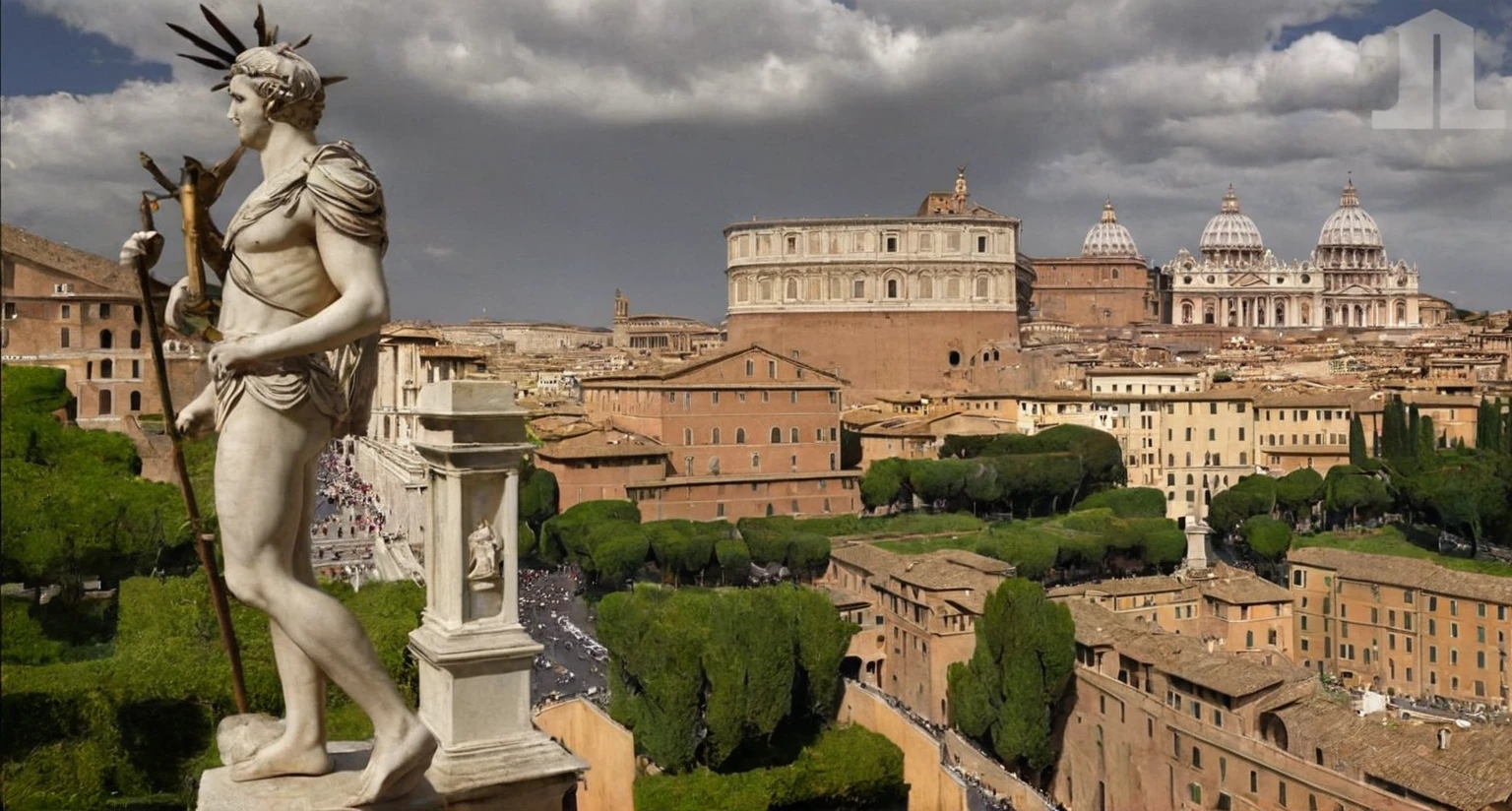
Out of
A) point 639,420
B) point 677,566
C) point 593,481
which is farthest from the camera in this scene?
point 639,420

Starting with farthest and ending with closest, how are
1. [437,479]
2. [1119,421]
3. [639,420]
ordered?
[1119,421]
[639,420]
[437,479]

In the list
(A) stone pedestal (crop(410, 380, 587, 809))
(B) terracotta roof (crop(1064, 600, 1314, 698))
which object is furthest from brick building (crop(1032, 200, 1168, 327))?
(A) stone pedestal (crop(410, 380, 587, 809))

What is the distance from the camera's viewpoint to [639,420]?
35.3 m

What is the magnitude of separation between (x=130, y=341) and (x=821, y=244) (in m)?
27.2

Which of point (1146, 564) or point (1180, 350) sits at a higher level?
point (1180, 350)

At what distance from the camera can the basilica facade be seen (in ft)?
272

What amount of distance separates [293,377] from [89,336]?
1156 inches

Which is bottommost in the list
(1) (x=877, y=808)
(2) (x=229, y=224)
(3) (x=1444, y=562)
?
(1) (x=877, y=808)

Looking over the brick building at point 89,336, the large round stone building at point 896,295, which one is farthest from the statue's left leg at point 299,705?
the large round stone building at point 896,295

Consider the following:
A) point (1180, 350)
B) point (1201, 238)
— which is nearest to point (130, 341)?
Answer: point (1180, 350)

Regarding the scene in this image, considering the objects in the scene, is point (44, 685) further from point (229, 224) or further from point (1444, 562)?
point (1444, 562)

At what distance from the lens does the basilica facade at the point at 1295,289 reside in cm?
8300

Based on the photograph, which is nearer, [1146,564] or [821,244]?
[1146,564]

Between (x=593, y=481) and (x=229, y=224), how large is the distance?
29.1m
